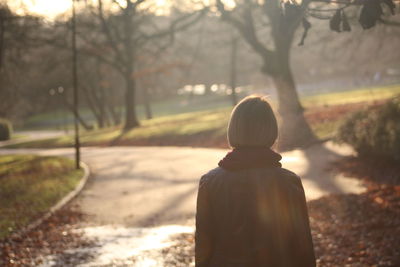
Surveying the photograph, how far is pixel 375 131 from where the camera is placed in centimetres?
1294

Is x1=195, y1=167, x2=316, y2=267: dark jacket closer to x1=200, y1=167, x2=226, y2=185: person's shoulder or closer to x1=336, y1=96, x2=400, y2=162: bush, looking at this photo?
x1=200, y1=167, x2=226, y2=185: person's shoulder

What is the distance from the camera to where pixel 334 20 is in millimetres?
4895

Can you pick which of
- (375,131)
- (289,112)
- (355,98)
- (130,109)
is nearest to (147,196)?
(375,131)

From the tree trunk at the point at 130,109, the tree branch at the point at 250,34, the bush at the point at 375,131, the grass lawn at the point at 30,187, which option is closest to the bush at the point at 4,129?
the tree trunk at the point at 130,109

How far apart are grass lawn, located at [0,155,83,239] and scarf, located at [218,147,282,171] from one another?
7504mm

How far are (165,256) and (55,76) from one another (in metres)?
42.6

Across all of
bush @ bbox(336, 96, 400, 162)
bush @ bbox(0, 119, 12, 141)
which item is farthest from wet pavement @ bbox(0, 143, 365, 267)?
bush @ bbox(0, 119, 12, 141)

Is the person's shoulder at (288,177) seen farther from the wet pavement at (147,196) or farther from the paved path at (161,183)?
the paved path at (161,183)

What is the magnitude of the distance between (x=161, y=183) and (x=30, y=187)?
3.51 meters

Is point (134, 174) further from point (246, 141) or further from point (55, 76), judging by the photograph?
point (55, 76)

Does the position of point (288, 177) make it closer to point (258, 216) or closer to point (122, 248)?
point (258, 216)

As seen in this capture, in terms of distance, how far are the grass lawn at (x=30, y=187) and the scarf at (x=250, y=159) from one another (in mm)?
7504

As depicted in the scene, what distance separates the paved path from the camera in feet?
37.7

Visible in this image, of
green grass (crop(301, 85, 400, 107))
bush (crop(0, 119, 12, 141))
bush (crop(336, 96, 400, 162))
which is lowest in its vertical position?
bush (crop(0, 119, 12, 141))
